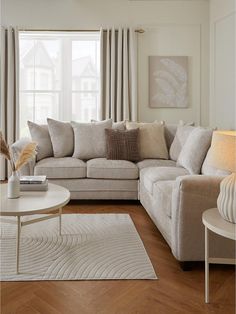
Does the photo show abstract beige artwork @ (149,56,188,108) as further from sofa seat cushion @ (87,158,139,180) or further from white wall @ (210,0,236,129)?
sofa seat cushion @ (87,158,139,180)

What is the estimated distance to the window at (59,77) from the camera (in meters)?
5.34

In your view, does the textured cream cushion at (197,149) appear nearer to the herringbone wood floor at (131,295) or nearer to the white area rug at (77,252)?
the white area rug at (77,252)

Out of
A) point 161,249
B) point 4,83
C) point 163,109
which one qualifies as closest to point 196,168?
point 161,249

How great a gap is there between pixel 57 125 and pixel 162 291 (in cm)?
276

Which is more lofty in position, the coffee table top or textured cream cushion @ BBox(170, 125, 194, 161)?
textured cream cushion @ BBox(170, 125, 194, 161)

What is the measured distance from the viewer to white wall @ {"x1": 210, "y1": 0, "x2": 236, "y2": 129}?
14.6 ft

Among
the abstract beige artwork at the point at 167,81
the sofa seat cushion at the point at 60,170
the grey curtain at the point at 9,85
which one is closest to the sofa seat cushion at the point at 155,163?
the sofa seat cushion at the point at 60,170

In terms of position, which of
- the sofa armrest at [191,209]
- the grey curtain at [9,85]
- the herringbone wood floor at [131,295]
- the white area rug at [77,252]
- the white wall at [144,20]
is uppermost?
the white wall at [144,20]

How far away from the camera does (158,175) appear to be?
3.09 metres

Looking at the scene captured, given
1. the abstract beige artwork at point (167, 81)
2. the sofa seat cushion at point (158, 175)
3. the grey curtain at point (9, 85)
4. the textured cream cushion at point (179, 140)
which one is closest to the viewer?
the sofa seat cushion at point (158, 175)

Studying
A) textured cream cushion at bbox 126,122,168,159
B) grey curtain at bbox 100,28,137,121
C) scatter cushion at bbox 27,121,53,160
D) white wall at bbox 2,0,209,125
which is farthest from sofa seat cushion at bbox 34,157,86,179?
white wall at bbox 2,0,209,125

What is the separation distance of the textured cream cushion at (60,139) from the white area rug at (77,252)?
1191 mm

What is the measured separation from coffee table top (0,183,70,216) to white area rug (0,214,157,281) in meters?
0.38

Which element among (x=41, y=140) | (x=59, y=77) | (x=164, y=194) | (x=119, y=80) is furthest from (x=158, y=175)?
(x=59, y=77)
